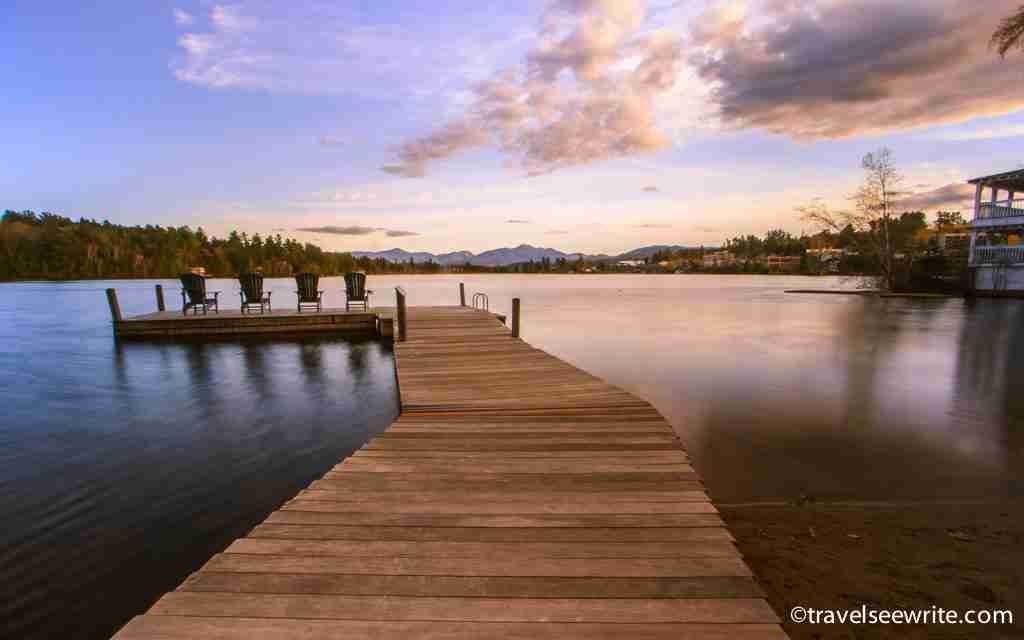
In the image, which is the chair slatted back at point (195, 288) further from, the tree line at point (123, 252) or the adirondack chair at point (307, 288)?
the tree line at point (123, 252)

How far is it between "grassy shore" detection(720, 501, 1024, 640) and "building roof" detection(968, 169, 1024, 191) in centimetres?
3193

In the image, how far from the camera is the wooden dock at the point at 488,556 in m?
1.83

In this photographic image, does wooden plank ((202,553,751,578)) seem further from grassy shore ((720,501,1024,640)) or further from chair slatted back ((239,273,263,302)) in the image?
chair slatted back ((239,273,263,302))

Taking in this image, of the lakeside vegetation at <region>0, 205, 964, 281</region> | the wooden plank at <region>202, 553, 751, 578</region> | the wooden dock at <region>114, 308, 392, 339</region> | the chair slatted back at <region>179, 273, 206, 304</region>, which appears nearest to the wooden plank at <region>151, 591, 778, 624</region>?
the wooden plank at <region>202, 553, 751, 578</region>

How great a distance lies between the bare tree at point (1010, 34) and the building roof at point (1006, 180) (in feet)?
Answer: 51.4

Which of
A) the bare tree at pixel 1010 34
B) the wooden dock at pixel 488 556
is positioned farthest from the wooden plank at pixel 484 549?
the bare tree at pixel 1010 34

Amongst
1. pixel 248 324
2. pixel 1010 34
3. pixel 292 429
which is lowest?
pixel 292 429

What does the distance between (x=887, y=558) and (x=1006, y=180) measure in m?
35.3

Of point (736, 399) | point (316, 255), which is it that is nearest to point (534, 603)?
point (736, 399)

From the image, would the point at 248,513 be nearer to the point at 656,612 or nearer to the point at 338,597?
the point at 338,597

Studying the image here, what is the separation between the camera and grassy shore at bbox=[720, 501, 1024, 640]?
9.61 feet

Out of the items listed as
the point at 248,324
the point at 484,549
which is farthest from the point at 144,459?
the point at 248,324

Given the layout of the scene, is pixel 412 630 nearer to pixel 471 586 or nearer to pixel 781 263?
pixel 471 586

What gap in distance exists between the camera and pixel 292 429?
773 cm
